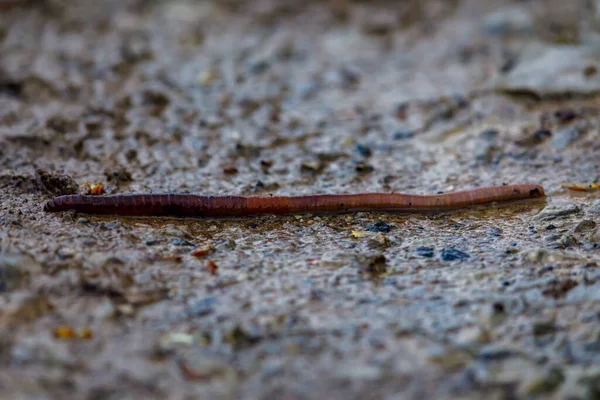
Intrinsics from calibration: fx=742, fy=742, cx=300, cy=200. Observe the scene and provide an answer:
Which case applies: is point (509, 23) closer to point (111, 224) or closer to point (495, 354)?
point (111, 224)

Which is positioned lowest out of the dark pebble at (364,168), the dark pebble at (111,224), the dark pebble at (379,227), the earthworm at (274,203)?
the dark pebble at (379,227)

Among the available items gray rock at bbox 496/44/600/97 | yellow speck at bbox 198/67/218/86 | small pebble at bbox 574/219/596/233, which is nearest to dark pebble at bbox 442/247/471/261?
small pebble at bbox 574/219/596/233

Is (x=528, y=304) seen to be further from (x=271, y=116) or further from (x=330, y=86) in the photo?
(x=330, y=86)

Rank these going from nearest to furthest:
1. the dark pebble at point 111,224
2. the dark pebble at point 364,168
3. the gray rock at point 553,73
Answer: the dark pebble at point 111,224
the dark pebble at point 364,168
the gray rock at point 553,73

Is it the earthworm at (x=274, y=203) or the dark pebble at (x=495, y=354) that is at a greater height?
the earthworm at (x=274, y=203)

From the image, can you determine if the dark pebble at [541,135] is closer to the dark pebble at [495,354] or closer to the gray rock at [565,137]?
the gray rock at [565,137]

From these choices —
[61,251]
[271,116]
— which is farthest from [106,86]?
[61,251]

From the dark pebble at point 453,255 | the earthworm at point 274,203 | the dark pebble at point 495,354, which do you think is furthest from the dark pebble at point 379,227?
the dark pebble at point 495,354

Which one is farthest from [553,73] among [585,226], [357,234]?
[357,234]
